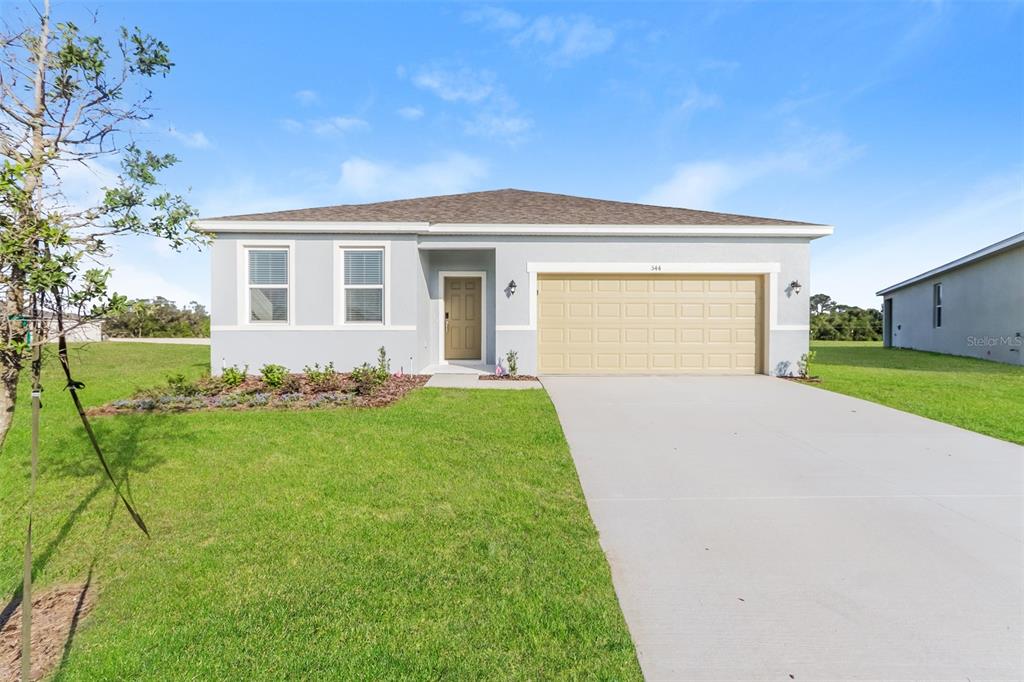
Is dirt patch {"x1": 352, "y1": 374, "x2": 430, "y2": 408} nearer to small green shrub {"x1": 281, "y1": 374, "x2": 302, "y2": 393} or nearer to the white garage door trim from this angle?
small green shrub {"x1": 281, "y1": 374, "x2": 302, "y2": 393}

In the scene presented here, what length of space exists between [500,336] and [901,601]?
7985 millimetres

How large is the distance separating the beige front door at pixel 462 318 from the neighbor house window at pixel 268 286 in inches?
153

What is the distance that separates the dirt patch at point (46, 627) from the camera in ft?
6.14

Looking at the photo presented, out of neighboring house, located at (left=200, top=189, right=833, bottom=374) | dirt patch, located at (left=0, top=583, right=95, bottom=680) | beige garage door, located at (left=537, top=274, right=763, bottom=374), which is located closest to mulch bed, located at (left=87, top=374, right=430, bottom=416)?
neighboring house, located at (left=200, top=189, right=833, bottom=374)

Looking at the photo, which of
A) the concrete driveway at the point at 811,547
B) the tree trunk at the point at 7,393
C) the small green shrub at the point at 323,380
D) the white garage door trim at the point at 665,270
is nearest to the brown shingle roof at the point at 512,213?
the white garage door trim at the point at 665,270

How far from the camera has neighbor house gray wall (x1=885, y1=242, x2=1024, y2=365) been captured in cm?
1349

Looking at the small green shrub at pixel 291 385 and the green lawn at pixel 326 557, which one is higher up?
the small green shrub at pixel 291 385

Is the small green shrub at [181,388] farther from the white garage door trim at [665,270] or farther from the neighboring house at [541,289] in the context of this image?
the white garage door trim at [665,270]

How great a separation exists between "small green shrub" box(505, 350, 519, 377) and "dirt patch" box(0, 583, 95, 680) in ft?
24.8

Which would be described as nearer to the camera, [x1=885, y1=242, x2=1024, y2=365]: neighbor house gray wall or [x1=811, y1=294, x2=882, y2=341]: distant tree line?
[x1=885, y1=242, x2=1024, y2=365]: neighbor house gray wall

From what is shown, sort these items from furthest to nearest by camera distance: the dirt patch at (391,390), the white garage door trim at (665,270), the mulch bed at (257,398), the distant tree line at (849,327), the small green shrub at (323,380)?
Result: 1. the distant tree line at (849,327)
2. the white garage door trim at (665,270)
3. the small green shrub at (323,380)
4. the dirt patch at (391,390)
5. the mulch bed at (257,398)

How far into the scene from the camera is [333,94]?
10742 millimetres

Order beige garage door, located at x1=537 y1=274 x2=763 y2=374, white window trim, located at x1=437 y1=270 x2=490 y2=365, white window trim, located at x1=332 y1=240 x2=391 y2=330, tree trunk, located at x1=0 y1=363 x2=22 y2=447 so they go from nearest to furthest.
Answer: tree trunk, located at x1=0 y1=363 x2=22 y2=447 < white window trim, located at x1=332 y1=240 x2=391 y2=330 < beige garage door, located at x1=537 y1=274 x2=763 y2=374 < white window trim, located at x1=437 y1=270 x2=490 y2=365

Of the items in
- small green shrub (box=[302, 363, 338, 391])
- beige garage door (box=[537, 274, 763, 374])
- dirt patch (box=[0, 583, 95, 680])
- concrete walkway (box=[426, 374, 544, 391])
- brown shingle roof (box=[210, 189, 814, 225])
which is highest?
brown shingle roof (box=[210, 189, 814, 225])
